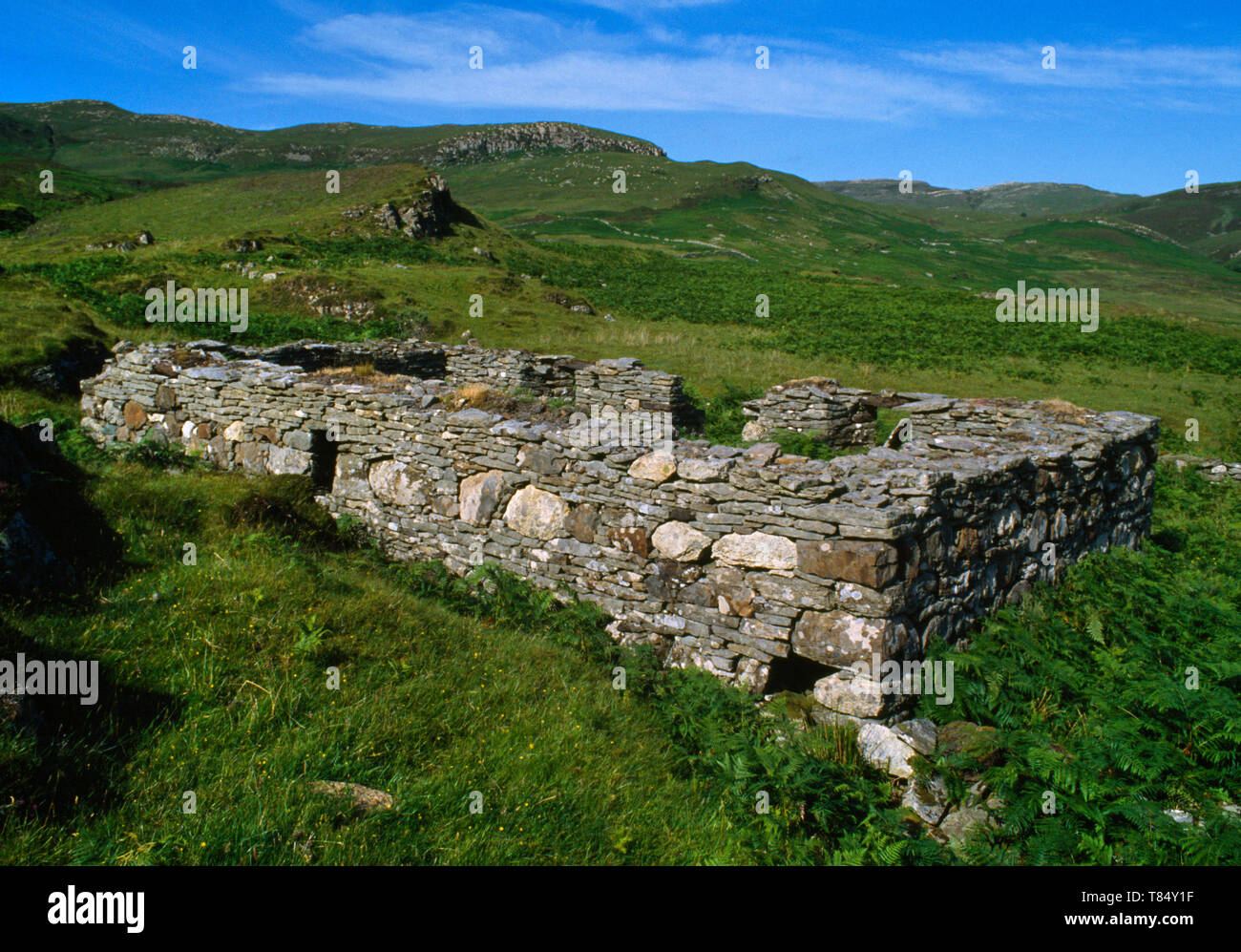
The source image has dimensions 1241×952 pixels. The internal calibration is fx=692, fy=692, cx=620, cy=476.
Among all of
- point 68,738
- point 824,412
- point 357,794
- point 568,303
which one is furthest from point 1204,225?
point 68,738

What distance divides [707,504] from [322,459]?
19.8 ft

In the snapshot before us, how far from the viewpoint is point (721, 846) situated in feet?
15.2

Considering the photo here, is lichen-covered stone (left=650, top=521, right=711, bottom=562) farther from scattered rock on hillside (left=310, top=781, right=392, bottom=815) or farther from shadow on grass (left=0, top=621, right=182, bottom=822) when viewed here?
shadow on grass (left=0, top=621, right=182, bottom=822)

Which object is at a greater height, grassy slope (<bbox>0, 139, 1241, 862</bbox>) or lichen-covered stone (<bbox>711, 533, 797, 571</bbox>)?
lichen-covered stone (<bbox>711, 533, 797, 571</bbox>)

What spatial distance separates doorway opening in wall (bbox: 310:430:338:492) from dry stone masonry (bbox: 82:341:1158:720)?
0.10 ft

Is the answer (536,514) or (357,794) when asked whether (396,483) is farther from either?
(357,794)

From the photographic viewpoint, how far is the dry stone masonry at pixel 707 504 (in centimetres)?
625

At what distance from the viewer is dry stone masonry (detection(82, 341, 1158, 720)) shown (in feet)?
20.5

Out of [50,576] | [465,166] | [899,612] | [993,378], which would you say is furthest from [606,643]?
[465,166]

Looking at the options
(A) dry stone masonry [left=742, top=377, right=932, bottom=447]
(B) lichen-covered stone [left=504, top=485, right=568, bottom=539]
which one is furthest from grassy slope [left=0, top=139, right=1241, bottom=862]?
(A) dry stone masonry [left=742, top=377, right=932, bottom=447]

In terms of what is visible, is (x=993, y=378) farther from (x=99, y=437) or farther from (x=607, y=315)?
(x=99, y=437)

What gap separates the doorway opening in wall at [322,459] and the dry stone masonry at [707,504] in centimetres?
3

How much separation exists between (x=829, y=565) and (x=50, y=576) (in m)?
6.47
